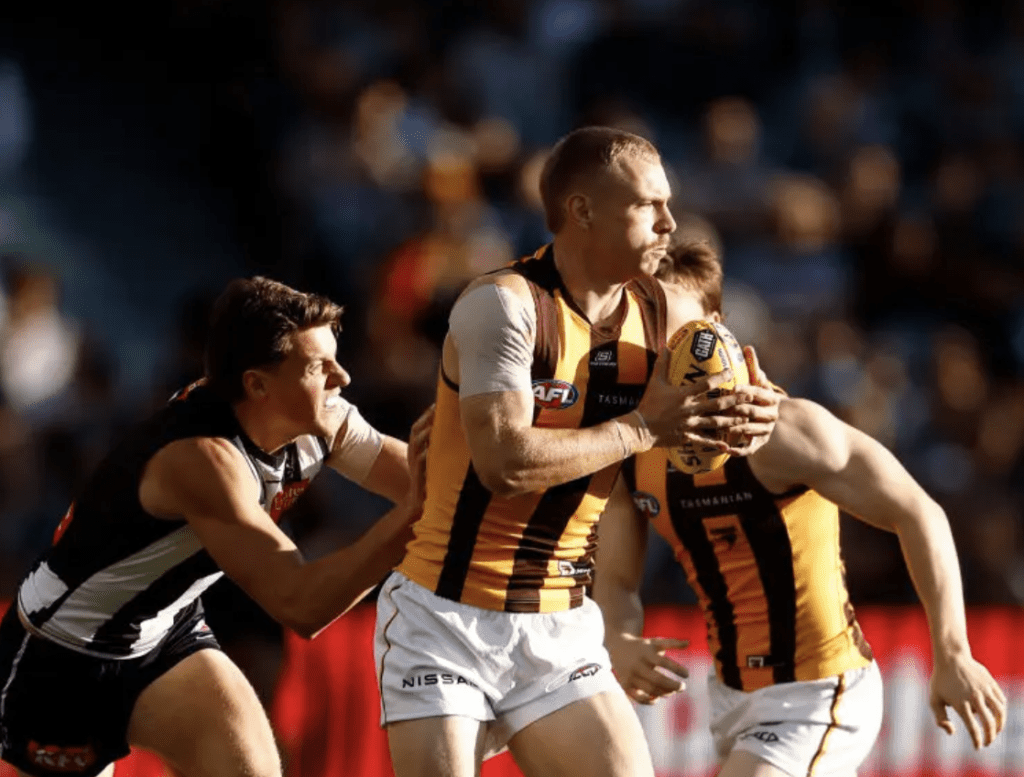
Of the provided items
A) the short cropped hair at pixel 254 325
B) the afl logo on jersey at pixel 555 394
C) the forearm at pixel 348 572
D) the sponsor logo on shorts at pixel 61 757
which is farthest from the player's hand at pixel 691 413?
the sponsor logo on shorts at pixel 61 757

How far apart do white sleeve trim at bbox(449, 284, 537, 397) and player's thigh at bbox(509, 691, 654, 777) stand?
919 mm

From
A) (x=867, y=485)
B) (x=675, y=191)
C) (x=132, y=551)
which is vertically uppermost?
(x=675, y=191)

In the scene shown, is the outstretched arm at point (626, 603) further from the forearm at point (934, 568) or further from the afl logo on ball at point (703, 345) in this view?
the afl logo on ball at point (703, 345)

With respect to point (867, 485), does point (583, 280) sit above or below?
above

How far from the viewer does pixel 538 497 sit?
501 cm

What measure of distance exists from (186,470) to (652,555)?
16.4ft

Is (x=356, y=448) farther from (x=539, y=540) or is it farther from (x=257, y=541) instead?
(x=539, y=540)

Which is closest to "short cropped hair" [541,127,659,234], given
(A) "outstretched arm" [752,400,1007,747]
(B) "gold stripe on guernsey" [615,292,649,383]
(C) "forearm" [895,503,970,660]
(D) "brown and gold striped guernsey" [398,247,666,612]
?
(D) "brown and gold striped guernsey" [398,247,666,612]

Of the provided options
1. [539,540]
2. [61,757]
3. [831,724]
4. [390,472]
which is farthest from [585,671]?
[61,757]

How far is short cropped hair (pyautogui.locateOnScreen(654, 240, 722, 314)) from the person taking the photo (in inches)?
216

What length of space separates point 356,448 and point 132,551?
2.59ft

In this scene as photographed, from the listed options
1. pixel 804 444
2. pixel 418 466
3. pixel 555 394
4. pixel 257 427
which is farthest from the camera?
pixel 257 427

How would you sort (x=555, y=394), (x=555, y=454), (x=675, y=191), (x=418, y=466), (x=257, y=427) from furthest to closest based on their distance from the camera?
(x=675, y=191) < (x=257, y=427) < (x=555, y=394) < (x=418, y=466) < (x=555, y=454)

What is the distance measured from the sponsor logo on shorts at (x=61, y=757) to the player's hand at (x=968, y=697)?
2539 millimetres
